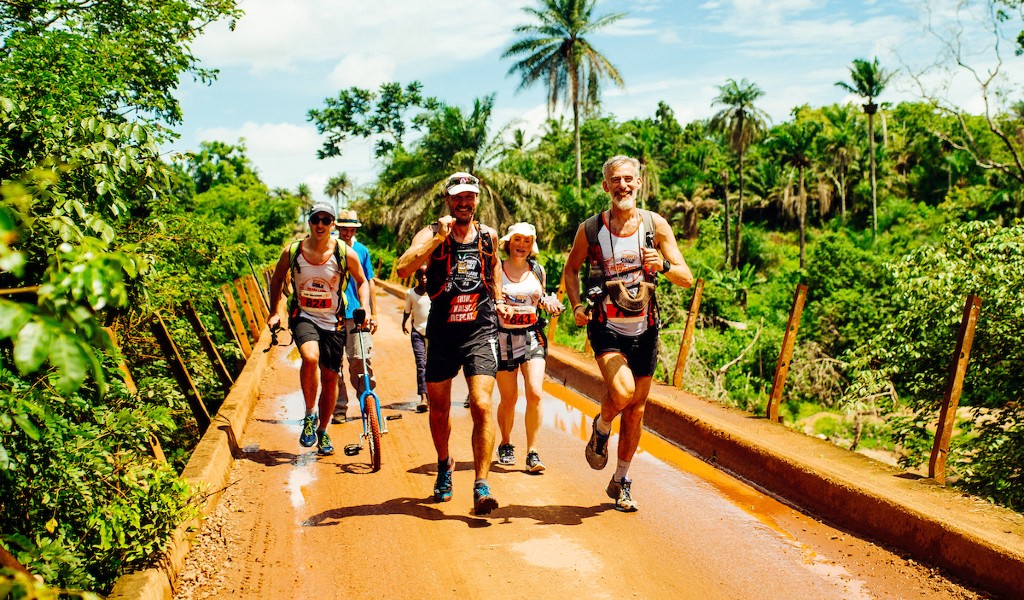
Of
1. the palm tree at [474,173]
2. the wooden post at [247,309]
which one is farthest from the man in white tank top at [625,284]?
the palm tree at [474,173]

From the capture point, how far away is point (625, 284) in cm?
534

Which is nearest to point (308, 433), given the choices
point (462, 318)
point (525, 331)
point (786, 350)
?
point (525, 331)

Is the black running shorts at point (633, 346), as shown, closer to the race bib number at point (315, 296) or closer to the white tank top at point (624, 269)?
the white tank top at point (624, 269)

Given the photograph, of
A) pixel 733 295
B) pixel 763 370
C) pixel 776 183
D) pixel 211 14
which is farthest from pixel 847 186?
pixel 211 14

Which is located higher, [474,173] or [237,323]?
[474,173]

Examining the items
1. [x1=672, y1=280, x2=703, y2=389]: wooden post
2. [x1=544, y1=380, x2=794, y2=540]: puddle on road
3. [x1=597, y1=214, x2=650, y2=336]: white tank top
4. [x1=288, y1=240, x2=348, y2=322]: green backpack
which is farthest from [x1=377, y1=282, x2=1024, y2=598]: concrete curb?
[x1=288, y1=240, x2=348, y2=322]: green backpack

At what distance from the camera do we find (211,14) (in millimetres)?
13773

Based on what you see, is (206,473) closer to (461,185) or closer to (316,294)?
(316,294)

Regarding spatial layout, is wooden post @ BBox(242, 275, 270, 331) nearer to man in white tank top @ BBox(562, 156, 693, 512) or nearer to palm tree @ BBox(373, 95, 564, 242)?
man in white tank top @ BBox(562, 156, 693, 512)

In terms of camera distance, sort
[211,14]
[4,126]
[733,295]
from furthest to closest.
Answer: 1. [733,295]
2. [211,14]
3. [4,126]

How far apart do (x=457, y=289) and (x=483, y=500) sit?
1.37m

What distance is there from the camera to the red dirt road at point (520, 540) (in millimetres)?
4434

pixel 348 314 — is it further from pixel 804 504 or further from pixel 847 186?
pixel 847 186

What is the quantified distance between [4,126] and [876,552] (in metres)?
5.38
